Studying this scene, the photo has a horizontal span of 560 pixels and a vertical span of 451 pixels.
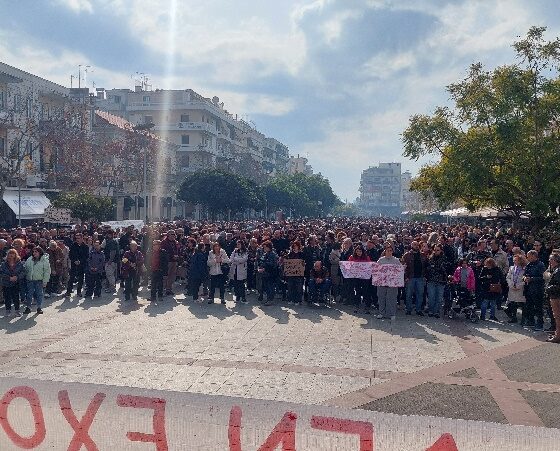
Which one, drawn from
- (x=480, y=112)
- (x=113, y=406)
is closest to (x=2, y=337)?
(x=113, y=406)

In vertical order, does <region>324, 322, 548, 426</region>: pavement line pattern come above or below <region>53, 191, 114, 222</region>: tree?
below

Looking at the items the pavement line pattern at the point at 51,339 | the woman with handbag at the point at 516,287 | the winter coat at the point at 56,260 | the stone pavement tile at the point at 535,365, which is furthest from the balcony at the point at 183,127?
the stone pavement tile at the point at 535,365

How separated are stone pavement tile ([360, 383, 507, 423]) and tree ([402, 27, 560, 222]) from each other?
1316 cm

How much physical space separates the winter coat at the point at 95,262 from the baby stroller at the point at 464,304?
9014 mm

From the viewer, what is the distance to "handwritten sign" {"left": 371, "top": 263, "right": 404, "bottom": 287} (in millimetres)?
12859

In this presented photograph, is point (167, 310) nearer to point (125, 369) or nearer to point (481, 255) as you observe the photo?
point (125, 369)

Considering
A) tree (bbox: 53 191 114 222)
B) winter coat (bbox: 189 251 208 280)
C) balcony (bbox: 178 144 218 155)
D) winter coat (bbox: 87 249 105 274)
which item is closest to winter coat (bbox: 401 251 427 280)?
winter coat (bbox: 189 251 208 280)

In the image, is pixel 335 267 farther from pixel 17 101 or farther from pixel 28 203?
pixel 17 101

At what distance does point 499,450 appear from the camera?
4.23 meters

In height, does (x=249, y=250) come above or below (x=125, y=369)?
above

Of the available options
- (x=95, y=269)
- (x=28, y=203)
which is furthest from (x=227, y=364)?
(x=28, y=203)

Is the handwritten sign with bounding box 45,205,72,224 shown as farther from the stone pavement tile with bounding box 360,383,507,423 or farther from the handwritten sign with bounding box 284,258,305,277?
the stone pavement tile with bounding box 360,383,507,423

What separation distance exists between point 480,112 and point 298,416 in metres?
17.8

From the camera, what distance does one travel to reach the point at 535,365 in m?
9.16
